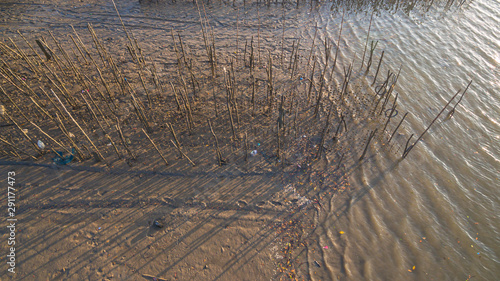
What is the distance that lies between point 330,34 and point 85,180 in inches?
368

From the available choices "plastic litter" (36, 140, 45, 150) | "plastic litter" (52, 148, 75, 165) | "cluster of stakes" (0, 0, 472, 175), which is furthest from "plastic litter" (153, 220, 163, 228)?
"plastic litter" (36, 140, 45, 150)

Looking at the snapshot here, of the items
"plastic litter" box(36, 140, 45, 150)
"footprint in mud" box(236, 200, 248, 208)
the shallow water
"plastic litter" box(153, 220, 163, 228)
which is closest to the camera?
the shallow water

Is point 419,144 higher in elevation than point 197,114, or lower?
lower

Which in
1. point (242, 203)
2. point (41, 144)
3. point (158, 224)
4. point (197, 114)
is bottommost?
point (242, 203)

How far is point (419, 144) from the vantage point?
5.39 metres

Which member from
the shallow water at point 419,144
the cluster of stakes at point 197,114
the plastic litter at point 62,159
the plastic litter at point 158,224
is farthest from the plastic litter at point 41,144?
the shallow water at point 419,144

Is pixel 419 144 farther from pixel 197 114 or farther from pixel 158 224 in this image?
pixel 158 224

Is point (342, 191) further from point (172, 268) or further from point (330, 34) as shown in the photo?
point (330, 34)

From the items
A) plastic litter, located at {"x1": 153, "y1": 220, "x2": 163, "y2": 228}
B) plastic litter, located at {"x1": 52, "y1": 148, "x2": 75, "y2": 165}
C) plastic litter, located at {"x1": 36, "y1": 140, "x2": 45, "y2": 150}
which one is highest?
plastic litter, located at {"x1": 36, "y1": 140, "x2": 45, "y2": 150}

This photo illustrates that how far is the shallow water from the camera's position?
3752 millimetres

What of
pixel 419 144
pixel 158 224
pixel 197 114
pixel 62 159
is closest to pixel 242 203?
pixel 158 224

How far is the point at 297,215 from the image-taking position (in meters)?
4.13

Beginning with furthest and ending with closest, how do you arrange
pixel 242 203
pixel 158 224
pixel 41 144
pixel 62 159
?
pixel 41 144, pixel 62 159, pixel 242 203, pixel 158 224

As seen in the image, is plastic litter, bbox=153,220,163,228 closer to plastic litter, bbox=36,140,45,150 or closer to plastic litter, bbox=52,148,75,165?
plastic litter, bbox=52,148,75,165
